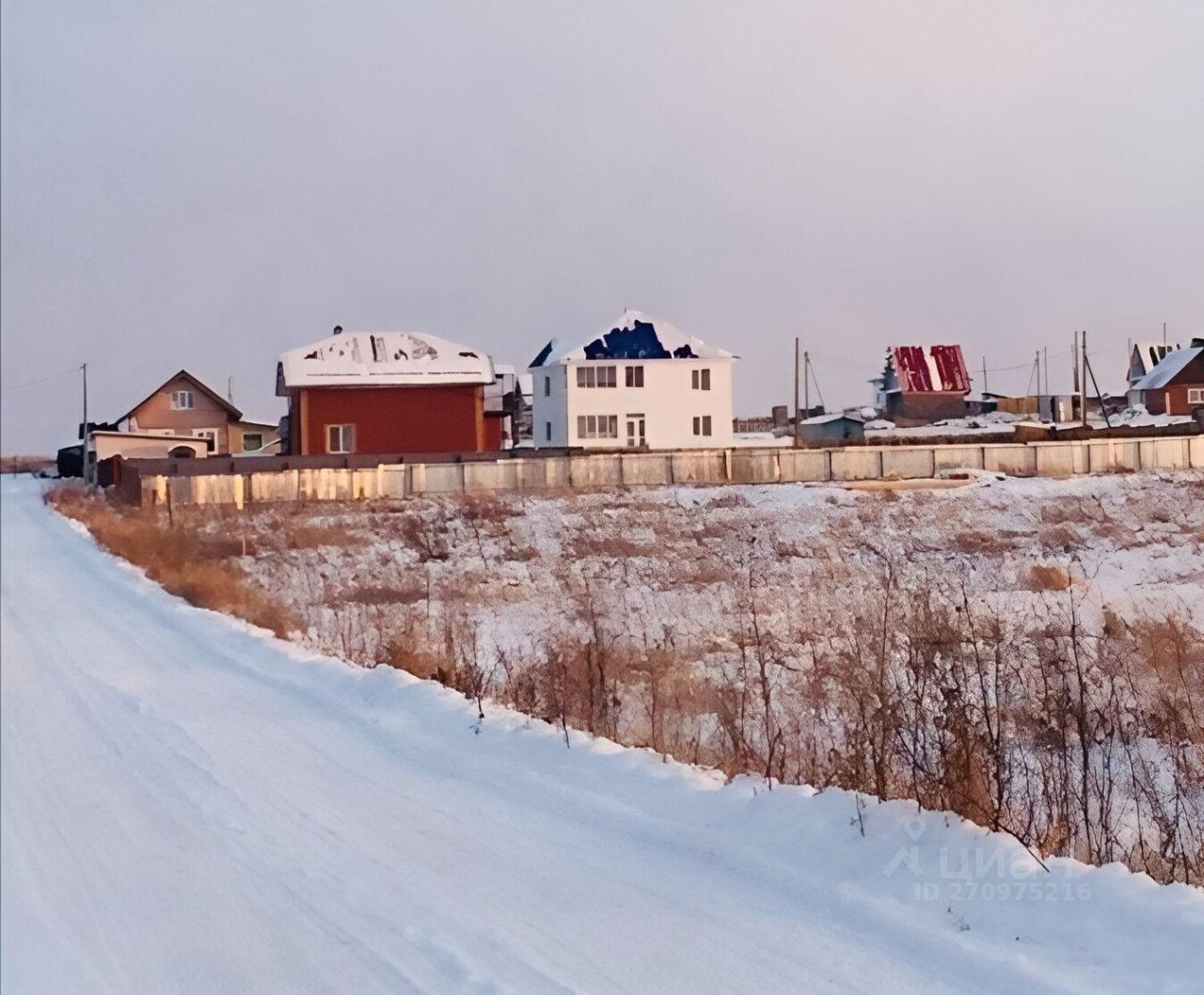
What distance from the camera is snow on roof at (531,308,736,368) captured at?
5653cm

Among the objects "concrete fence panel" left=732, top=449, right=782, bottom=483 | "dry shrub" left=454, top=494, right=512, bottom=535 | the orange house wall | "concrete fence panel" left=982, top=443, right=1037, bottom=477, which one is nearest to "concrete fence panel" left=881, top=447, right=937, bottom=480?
"concrete fence panel" left=982, top=443, right=1037, bottom=477

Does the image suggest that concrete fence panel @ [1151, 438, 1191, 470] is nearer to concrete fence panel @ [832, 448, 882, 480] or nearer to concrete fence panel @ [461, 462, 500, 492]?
concrete fence panel @ [832, 448, 882, 480]

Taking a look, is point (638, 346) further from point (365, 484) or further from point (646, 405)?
point (365, 484)

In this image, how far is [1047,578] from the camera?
15.4 m

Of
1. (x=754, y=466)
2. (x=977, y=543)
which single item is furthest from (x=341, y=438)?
(x=977, y=543)

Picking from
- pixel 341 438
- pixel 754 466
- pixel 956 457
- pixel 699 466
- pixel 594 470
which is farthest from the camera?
pixel 341 438

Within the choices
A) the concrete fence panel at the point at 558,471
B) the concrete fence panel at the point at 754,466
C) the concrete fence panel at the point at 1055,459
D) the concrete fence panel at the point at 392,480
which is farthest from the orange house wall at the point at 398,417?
the concrete fence panel at the point at 1055,459

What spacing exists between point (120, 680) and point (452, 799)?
5.51 meters

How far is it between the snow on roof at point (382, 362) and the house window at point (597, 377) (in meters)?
3.93

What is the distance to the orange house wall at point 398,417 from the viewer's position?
53094 mm

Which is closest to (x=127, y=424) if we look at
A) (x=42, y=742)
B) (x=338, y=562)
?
(x=338, y=562)

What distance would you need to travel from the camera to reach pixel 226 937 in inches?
210

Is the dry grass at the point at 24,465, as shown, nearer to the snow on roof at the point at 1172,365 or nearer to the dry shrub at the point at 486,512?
the dry shrub at the point at 486,512

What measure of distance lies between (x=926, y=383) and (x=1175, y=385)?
49.2ft
